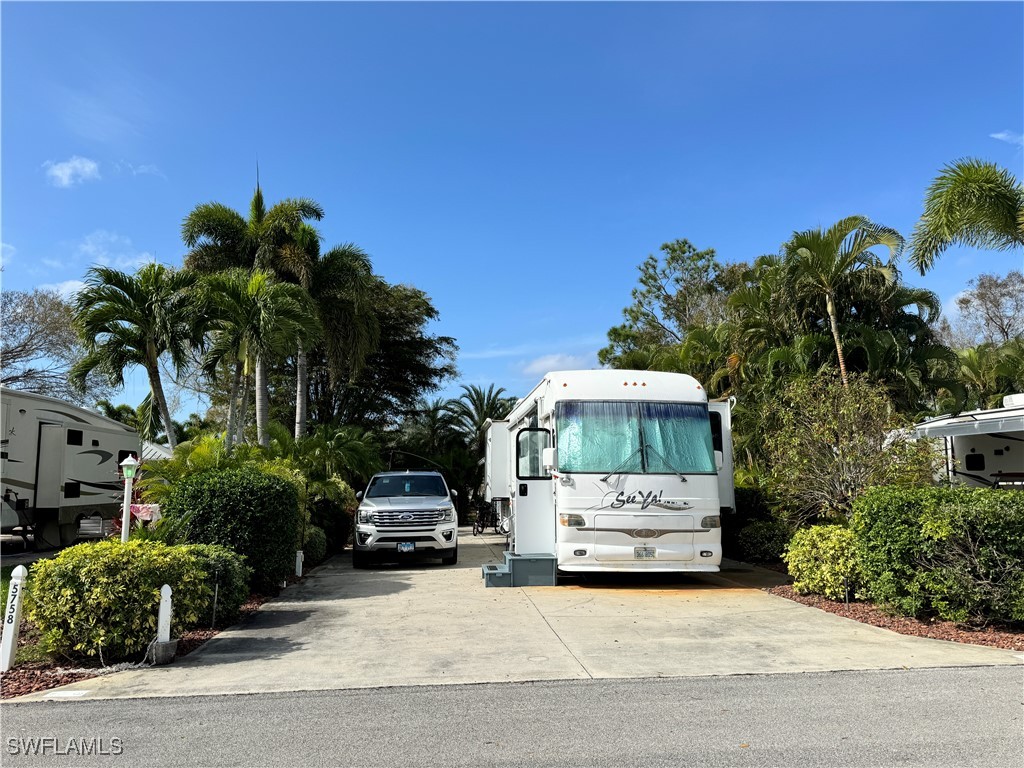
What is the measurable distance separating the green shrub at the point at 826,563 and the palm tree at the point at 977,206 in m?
5.20

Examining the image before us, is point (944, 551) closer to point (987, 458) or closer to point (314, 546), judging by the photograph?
point (987, 458)

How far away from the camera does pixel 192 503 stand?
9477 mm

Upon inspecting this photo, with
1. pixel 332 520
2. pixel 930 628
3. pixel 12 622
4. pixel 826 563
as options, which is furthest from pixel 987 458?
pixel 12 622

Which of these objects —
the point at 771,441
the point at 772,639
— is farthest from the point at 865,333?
the point at 772,639

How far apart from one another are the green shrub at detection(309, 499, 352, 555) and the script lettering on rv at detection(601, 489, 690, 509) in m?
7.19

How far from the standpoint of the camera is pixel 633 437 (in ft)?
35.7

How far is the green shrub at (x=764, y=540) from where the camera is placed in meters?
12.9

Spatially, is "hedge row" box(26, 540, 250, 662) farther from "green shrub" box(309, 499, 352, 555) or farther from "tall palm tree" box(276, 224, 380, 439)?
"tall palm tree" box(276, 224, 380, 439)

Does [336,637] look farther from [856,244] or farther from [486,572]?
[856,244]

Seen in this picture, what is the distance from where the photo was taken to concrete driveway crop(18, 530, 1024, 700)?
6258mm

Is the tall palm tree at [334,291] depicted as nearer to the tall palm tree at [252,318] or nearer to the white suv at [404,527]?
the tall palm tree at [252,318]

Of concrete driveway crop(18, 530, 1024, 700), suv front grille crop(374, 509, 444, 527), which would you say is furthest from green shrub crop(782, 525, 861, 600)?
suv front grille crop(374, 509, 444, 527)

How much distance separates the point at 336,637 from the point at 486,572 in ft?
12.6

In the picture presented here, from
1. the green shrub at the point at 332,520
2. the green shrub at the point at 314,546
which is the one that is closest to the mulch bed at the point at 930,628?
the green shrub at the point at 314,546
